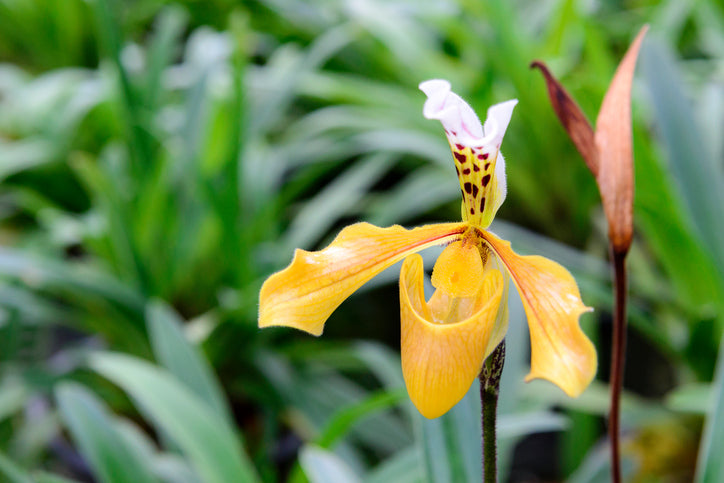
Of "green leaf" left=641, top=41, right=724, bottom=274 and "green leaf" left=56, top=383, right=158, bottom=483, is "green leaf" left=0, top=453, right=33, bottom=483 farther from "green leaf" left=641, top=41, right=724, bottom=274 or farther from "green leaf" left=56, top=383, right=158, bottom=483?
"green leaf" left=641, top=41, right=724, bottom=274

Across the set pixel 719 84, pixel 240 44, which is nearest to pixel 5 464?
pixel 240 44

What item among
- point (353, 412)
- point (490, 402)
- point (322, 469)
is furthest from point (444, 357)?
point (353, 412)

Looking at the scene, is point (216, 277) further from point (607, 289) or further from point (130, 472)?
point (607, 289)

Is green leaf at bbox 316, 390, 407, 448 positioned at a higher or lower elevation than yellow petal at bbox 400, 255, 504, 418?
lower

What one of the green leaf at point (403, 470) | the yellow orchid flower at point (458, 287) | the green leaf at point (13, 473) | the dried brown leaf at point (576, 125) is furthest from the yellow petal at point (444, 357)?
the green leaf at point (13, 473)

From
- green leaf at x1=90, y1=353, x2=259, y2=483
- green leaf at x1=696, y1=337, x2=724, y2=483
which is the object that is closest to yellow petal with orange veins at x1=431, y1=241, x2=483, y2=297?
green leaf at x1=696, y1=337, x2=724, y2=483

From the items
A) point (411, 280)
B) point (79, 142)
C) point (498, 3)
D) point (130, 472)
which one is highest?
point (79, 142)
